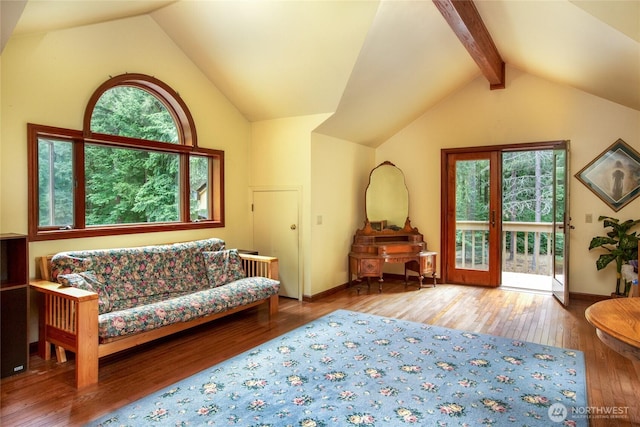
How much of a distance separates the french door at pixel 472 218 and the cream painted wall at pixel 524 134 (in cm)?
19

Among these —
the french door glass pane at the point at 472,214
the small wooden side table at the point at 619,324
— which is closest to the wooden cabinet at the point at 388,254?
the french door glass pane at the point at 472,214

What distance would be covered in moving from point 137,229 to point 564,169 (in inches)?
189

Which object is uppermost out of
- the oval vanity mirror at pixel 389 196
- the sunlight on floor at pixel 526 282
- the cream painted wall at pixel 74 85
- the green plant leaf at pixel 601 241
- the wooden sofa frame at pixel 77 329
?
the cream painted wall at pixel 74 85

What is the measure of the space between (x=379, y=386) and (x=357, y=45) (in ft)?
9.83

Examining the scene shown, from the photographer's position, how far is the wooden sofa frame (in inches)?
102

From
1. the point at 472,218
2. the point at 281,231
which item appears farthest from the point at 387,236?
the point at 281,231

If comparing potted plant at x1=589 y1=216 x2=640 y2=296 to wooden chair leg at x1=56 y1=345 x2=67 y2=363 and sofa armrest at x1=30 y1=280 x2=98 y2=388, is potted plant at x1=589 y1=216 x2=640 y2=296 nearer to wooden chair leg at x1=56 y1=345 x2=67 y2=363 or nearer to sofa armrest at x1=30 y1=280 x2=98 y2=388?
sofa armrest at x1=30 y1=280 x2=98 y2=388

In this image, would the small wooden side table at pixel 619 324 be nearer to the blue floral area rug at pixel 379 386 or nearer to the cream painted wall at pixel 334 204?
the blue floral area rug at pixel 379 386

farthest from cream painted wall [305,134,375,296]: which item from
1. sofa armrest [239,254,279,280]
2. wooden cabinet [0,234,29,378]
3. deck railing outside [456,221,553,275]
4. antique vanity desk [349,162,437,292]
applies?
wooden cabinet [0,234,29,378]

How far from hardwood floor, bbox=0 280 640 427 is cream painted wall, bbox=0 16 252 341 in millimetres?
895

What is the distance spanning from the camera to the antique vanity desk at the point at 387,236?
17.3 ft

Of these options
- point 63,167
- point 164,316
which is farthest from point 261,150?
point 164,316

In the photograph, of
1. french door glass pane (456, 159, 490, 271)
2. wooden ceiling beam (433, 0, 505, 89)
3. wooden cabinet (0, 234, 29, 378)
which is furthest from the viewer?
french door glass pane (456, 159, 490, 271)

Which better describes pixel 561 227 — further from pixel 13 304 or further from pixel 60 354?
pixel 13 304
